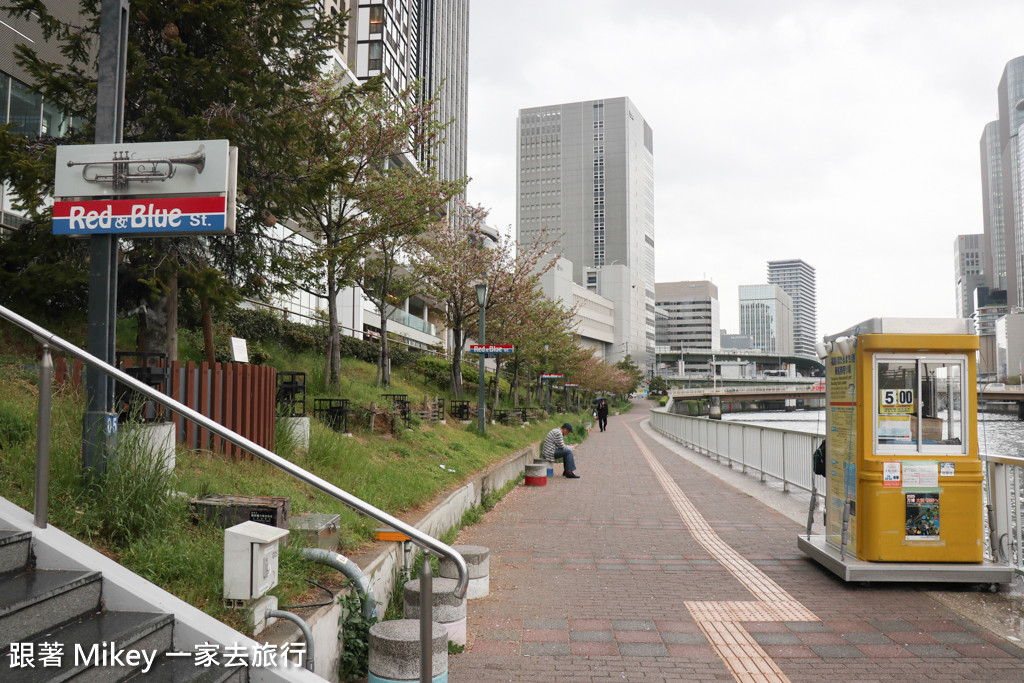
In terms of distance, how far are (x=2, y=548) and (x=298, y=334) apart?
66.9 ft

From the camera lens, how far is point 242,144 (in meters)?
10.3

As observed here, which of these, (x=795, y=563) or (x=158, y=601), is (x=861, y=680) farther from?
(x=158, y=601)

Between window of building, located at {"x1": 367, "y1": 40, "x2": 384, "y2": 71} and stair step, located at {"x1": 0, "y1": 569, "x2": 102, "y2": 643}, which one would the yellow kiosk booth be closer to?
stair step, located at {"x1": 0, "y1": 569, "x2": 102, "y2": 643}

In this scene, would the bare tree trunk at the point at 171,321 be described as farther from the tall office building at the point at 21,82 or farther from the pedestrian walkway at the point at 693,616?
the tall office building at the point at 21,82

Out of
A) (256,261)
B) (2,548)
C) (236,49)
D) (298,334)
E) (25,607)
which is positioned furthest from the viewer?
(298,334)

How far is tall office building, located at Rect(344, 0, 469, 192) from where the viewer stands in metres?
61.9

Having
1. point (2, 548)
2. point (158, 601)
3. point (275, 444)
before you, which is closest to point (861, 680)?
point (158, 601)

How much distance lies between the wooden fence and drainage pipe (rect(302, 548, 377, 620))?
2.85 meters

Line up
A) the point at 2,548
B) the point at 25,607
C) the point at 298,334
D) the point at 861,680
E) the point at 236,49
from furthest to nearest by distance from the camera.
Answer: the point at 298,334, the point at 236,49, the point at 861,680, the point at 2,548, the point at 25,607

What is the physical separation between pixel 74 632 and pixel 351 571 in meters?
1.58

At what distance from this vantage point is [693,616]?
220 inches

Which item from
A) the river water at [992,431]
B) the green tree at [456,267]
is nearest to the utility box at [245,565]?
the river water at [992,431]

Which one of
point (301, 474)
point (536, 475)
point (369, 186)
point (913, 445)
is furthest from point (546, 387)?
point (301, 474)

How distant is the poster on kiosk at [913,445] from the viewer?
6.48 meters
